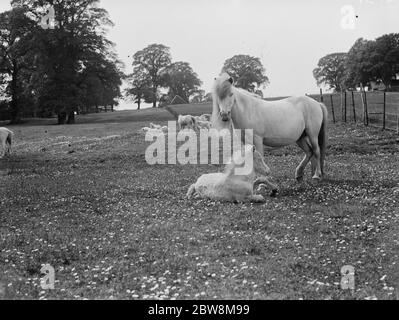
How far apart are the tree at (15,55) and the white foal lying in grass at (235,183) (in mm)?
66939

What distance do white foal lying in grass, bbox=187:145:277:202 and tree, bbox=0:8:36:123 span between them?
66939mm

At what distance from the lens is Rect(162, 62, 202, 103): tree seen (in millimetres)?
109500

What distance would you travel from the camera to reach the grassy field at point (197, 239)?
6.51 m

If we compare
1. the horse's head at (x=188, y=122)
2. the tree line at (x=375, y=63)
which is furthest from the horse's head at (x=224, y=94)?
the tree line at (x=375, y=63)

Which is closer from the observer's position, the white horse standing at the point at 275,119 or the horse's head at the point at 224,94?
the horse's head at the point at 224,94

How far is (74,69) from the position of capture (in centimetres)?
7319

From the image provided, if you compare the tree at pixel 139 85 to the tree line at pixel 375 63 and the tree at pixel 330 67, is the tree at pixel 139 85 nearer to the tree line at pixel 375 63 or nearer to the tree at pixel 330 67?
the tree line at pixel 375 63

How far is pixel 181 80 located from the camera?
110 m

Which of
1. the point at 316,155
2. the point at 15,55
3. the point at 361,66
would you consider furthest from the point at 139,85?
the point at 316,155

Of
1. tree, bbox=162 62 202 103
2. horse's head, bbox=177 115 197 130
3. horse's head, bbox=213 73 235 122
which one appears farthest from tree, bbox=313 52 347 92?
horse's head, bbox=213 73 235 122

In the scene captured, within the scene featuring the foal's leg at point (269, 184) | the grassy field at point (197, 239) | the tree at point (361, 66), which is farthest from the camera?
the tree at point (361, 66)

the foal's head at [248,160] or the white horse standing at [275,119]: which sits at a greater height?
the white horse standing at [275,119]

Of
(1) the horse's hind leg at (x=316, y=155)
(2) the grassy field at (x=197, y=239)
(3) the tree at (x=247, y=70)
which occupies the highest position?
(3) the tree at (x=247, y=70)
